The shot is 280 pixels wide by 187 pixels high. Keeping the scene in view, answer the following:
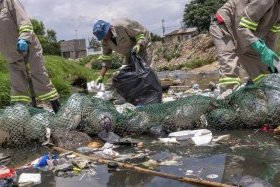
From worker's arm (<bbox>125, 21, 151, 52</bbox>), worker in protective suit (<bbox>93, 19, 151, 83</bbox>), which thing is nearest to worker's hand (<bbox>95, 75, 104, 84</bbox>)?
worker in protective suit (<bbox>93, 19, 151, 83</bbox>)

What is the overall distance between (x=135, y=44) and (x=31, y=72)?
1621 mm

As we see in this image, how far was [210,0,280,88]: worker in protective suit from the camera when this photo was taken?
507cm

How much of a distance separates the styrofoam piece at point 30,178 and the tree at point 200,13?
167 feet

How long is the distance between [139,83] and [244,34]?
71.8 inches

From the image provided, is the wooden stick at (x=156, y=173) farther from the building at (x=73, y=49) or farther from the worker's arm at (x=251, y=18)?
the building at (x=73, y=49)

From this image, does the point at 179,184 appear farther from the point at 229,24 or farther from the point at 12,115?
the point at 229,24

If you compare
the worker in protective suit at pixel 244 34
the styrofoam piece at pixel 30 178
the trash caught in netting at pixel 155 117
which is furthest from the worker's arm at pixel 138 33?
the styrofoam piece at pixel 30 178

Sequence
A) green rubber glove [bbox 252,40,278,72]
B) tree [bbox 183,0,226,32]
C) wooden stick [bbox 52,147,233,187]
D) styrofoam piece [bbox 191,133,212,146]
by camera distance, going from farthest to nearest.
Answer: tree [bbox 183,0,226,32]
green rubber glove [bbox 252,40,278,72]
styrofoam piece [bbox 191,133,212,146]
wooden stick [bbox 52,147,233,187]

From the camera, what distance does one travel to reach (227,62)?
5.61 metres

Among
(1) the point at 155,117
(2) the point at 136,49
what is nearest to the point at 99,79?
(2) the point at 136,49

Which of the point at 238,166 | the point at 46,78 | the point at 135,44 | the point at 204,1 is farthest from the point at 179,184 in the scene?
the point at 204,1

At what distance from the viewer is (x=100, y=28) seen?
20.7ft

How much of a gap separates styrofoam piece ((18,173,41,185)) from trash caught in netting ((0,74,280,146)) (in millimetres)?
1369

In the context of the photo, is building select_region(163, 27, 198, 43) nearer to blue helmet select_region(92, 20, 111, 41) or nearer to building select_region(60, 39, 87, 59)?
building select_region(60, 39, 87, 59)
